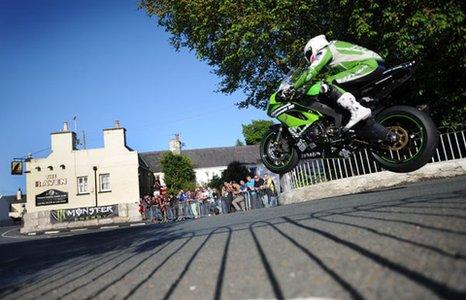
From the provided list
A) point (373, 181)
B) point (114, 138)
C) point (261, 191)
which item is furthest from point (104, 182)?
point (373, 181)

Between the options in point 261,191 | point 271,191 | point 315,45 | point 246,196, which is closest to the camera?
point 315,45

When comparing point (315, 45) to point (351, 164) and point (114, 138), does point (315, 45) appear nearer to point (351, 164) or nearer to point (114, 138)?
point (351, 164)

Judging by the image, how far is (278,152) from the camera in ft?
22.3

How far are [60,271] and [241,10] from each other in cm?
1419

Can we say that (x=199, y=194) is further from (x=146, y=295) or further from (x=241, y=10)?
(x=146, y=295)

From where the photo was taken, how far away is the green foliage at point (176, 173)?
49.3 metres

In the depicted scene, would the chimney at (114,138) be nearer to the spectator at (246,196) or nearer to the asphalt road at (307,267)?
the spectator at (246,196)

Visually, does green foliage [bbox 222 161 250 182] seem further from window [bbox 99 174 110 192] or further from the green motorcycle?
the green motorcycle

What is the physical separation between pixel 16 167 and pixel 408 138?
42996mm

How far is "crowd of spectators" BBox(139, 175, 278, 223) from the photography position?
17125 millimetres

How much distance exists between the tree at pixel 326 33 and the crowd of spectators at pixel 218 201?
18.2 ft

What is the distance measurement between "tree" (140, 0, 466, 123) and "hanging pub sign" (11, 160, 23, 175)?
90.1ft

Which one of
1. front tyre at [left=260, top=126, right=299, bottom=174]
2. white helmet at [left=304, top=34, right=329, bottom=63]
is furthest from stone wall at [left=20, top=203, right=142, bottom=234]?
white helmet at [left=304, top=34, right=329, bottom=63]

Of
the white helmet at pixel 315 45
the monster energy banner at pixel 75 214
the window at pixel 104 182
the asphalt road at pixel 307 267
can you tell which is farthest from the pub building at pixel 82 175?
the asphalt road at pixel 307 267
